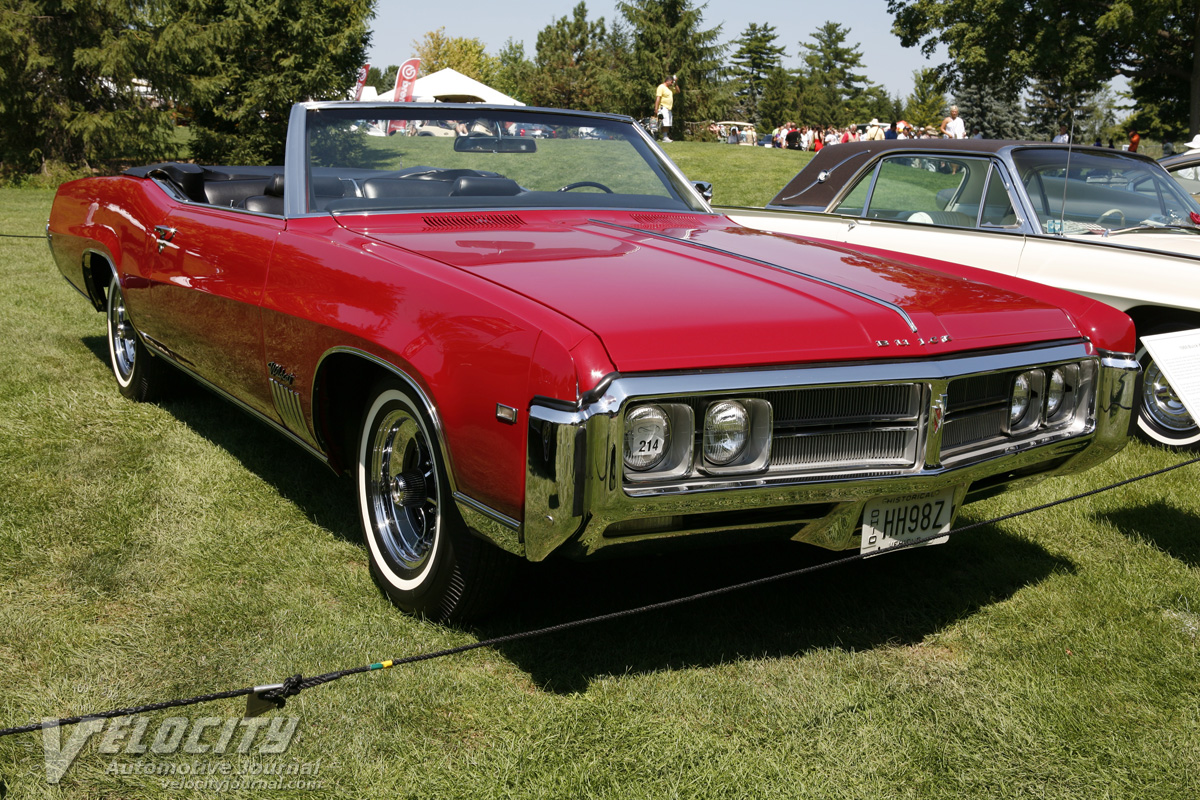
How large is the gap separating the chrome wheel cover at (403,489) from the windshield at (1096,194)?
161 inches

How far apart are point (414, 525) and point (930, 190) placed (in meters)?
4.40

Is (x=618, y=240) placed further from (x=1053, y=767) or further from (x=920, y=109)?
(x=920, y=109)

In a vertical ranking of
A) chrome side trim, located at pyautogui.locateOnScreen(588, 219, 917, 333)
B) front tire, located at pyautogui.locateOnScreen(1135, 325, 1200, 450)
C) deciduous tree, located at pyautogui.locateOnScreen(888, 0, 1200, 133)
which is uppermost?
deciduous tree, located at pyautogui.locateOnScreen(888, 0, 1200, 133)

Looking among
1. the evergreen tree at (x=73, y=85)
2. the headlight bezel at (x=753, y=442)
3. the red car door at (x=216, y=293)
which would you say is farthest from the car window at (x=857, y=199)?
the evergreen tree at (x=73, y=85)

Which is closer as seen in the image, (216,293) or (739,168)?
(216,293)

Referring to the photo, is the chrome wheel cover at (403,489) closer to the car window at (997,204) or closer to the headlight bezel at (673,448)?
the headlight bezel at (673,448)

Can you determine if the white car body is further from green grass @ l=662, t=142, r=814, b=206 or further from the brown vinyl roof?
green grass @ l=662, t=142, r=814, b=206

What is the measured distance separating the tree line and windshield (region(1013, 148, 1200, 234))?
113 cm

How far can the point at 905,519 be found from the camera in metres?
2.71

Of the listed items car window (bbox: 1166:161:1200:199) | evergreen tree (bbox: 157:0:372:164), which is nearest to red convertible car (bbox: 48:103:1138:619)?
car window (bbox: 1166:161:1200:199)

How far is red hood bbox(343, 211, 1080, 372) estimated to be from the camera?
2398 millimetres

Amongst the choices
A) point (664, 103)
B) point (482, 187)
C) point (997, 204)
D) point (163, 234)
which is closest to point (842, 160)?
point (997, 204)

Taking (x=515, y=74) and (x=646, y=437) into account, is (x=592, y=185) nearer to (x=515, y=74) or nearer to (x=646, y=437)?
(x=646, y=437)

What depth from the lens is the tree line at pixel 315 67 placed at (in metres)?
20.7
